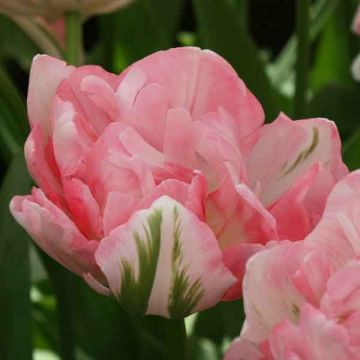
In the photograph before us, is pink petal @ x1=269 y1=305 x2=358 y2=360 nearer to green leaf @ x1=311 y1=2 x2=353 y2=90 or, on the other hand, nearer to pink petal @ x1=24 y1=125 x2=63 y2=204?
pink petal @ x1=24 y1=125 x2=63 y2=204

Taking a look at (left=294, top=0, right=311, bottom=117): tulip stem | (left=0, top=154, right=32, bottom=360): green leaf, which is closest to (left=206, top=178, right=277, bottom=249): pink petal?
(left=0, top=154, right=32, bottom=360): green leaf

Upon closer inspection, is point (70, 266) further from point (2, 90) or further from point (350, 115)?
point (350, 115)

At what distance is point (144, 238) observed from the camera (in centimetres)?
32

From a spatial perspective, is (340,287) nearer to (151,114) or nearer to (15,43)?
(151,114)

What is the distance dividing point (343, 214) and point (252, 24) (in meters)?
1.21

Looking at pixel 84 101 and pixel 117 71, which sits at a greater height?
pixel 84 101

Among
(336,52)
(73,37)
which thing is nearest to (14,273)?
(73,37)

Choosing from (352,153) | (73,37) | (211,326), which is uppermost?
(73,37)

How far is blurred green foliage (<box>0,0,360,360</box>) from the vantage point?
52cm

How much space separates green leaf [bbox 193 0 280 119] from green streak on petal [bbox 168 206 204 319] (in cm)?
42

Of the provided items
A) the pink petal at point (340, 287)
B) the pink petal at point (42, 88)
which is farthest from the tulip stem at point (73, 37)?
the pink petal at point (340, 287)

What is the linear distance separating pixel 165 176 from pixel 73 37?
0.78 feet

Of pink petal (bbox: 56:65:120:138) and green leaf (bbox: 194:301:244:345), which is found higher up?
pink petal (bbox: 56:65:120:138)

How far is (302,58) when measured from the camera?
2.11ft
